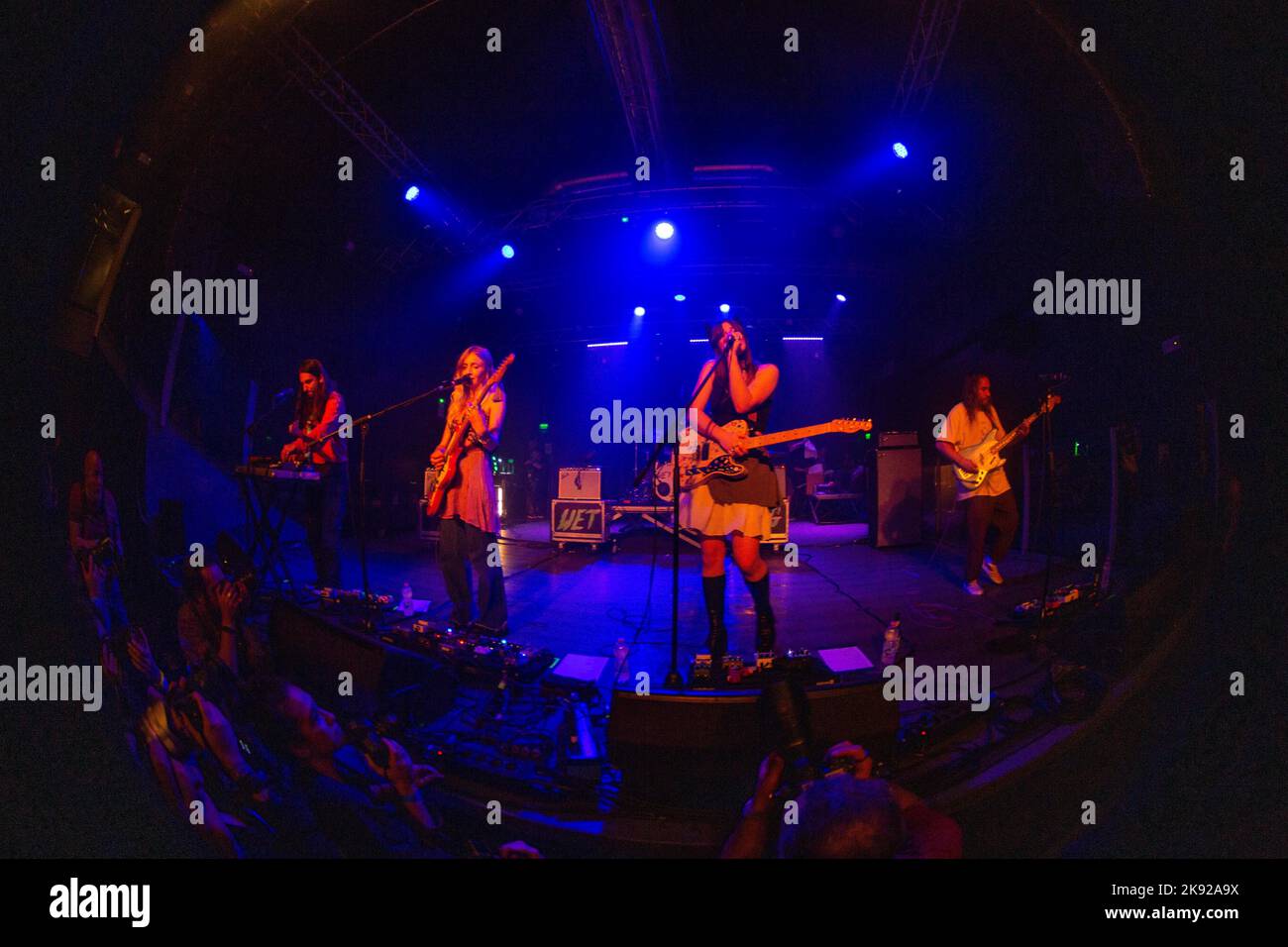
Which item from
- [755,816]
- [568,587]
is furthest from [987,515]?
[568,587]

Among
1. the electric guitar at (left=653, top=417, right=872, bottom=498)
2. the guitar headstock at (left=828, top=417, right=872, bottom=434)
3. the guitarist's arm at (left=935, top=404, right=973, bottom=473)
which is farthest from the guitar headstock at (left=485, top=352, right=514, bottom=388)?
the guitarist's arm at (left=935, top=404, right=973, bottom=473)

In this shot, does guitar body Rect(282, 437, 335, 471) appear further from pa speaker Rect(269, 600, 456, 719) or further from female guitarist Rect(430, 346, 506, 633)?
pa speaker Rect(269, 600, 456, 719)

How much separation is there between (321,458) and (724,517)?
1382 millimetres

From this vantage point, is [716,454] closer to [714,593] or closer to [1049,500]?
[714,593]

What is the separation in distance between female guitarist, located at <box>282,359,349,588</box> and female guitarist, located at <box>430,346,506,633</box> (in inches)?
12.1

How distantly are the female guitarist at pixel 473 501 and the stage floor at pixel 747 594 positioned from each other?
0.05 metres

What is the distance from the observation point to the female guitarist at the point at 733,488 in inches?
62.9

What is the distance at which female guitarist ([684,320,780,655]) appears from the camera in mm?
1598

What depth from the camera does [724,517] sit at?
1650mm

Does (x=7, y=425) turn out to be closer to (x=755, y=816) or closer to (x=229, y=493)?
(x=229, y=493)

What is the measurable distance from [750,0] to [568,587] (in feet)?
6.60

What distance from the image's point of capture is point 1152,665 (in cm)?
140

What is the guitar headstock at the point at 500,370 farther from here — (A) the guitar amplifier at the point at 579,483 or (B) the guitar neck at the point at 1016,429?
(B) the guitar neck at the point at 1016,429

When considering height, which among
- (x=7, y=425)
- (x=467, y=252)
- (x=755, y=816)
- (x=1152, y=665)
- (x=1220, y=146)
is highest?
(x=1220, y=146)
